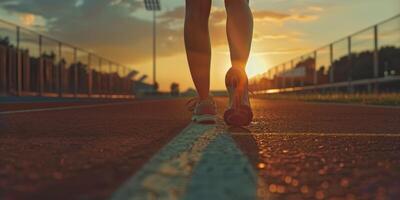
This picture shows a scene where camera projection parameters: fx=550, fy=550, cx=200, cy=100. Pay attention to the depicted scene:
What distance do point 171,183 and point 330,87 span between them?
71.0ft

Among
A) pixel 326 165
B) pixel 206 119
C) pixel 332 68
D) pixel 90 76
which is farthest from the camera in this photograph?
pixel 90 76

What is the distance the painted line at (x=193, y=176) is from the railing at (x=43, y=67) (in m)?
14.7

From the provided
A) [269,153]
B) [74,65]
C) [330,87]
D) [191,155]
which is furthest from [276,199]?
[74,65]

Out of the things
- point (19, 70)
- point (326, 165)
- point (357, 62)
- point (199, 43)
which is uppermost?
point (357, 62)

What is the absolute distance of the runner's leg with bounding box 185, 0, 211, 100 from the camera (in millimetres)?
3504

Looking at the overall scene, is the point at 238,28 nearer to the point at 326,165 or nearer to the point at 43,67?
the point at 326,165

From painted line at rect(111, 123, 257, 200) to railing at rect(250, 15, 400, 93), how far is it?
10.6m

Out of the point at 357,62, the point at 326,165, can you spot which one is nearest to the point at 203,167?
the point at 326,165

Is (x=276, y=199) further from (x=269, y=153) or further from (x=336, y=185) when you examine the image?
(x=269, y=153)

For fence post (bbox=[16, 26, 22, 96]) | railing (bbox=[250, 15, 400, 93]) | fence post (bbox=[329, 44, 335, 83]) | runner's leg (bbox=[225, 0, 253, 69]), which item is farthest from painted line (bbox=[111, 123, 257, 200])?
fence post (bbox=[329, 44, 335, 83])

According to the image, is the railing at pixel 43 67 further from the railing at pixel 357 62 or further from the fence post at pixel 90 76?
the railing at pixel 357 62

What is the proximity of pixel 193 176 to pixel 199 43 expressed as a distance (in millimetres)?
2311

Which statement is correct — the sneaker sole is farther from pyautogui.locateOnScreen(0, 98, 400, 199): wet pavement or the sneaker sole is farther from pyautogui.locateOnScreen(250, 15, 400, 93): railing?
pyautogui.locateOnScreen(250, 15, 400, 93): railing

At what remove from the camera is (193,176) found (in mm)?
1345
